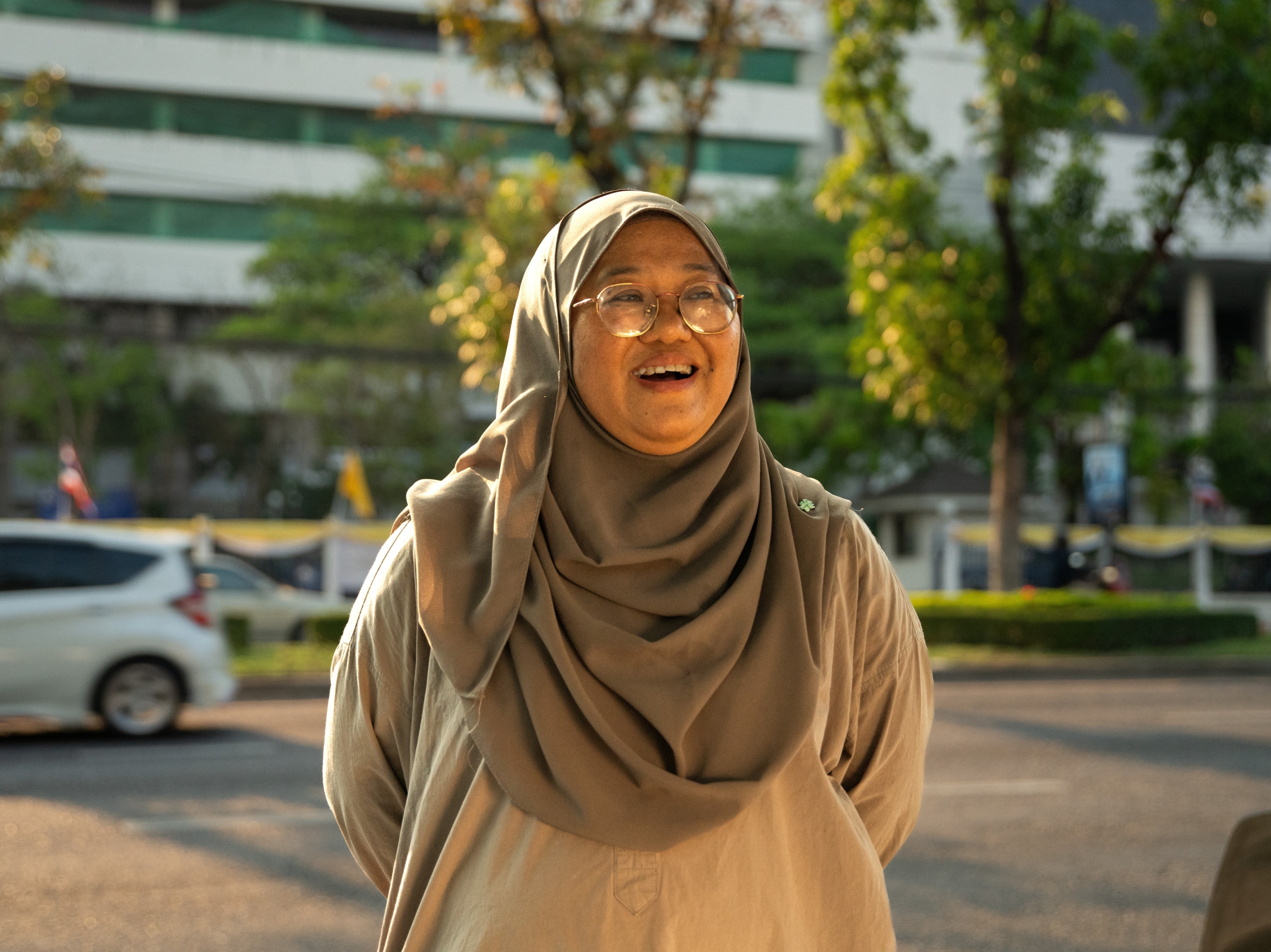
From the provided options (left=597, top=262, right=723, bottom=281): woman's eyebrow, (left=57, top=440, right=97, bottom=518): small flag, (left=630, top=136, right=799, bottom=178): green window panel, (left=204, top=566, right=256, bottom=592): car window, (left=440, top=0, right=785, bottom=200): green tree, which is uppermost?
(left=630, top=136, right=799, bottom=178): green window panel

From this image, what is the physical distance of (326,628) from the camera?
15.0m

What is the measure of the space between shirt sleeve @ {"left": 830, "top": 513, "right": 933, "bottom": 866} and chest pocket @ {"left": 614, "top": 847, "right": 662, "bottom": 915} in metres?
0.34

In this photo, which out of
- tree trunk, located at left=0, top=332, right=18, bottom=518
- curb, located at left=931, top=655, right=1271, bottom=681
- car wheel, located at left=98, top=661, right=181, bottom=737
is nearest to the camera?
car wheel, located at left=98, top=661, right=181, bottom=737

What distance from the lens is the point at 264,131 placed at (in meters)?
39.4

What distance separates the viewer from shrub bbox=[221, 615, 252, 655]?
47.4 ft

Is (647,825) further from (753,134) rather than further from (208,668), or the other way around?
(753,134)

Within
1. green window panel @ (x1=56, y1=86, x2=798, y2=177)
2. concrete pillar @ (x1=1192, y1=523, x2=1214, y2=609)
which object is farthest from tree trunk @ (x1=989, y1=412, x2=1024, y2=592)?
green window panel @ (x1=56, y1=86, x2=798, y2=177)

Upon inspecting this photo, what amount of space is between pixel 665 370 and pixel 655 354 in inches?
1.0

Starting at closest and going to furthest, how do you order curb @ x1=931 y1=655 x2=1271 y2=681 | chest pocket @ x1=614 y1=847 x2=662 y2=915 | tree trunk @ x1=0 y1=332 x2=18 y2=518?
chest pocket @ x1=614 y1=847 x2=662 y2=915 < curb @ x1=931 y1=655 x2=1271 y2=681 < tree trunk @ x1=0 y1=332 x2=18 y2=518

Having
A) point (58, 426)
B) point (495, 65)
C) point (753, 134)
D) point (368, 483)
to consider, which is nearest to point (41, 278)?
point (58, 426)

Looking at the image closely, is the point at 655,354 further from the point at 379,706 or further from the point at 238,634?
the point at 238,634

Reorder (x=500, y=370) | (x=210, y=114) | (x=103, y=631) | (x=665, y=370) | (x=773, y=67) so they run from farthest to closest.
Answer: (x=773, y=67), (x=210, y=114), (x=500, y=370), (x=103, y=631), (x=665, y=370)

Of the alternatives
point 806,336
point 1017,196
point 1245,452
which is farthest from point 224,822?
point 1245,452

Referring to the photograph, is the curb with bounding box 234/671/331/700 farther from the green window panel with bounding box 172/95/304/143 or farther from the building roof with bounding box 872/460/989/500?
the green window panel with bounding box 172/95/304/143
